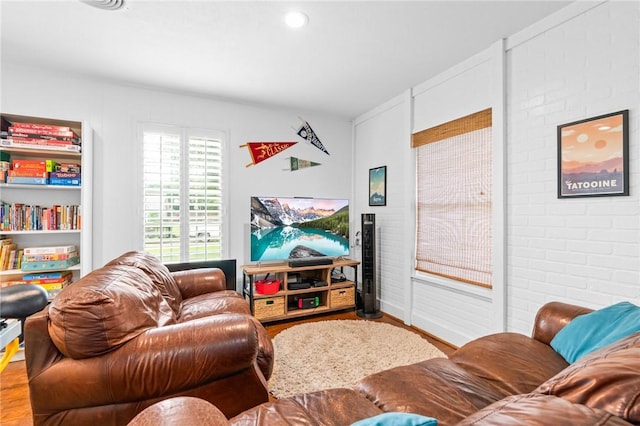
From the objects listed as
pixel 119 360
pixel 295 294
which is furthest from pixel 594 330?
pixel 295 294

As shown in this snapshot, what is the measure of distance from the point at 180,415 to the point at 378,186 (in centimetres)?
338

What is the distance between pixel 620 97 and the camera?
5.74ft

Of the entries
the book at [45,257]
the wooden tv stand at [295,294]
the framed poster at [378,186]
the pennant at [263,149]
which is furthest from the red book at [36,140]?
the framed poster at [378,186]

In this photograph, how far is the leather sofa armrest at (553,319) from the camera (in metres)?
1.60

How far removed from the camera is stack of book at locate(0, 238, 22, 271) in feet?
8.39

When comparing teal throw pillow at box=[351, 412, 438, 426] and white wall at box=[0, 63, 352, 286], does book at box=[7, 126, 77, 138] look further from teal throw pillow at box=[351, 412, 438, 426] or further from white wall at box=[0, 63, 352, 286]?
teal throw pillow at box=[351, 412, 438, 426]

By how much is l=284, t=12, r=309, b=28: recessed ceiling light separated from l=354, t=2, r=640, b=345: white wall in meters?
1.55

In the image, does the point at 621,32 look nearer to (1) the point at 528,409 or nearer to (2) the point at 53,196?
(1) the point at 528,409

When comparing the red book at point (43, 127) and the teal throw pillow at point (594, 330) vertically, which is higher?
the red book at point (43, 127)

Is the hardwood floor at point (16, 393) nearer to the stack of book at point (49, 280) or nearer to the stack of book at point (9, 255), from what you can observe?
the stack of book at point (49, 280)

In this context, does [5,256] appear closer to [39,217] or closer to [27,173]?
[39,217]

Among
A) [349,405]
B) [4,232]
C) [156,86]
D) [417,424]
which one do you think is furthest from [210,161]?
[417,424]

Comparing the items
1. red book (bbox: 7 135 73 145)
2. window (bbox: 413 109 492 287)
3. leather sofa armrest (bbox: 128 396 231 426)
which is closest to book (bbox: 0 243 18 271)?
red book (bbox: 7 135 73 145)

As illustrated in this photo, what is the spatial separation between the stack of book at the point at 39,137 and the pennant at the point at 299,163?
2.24 metres
